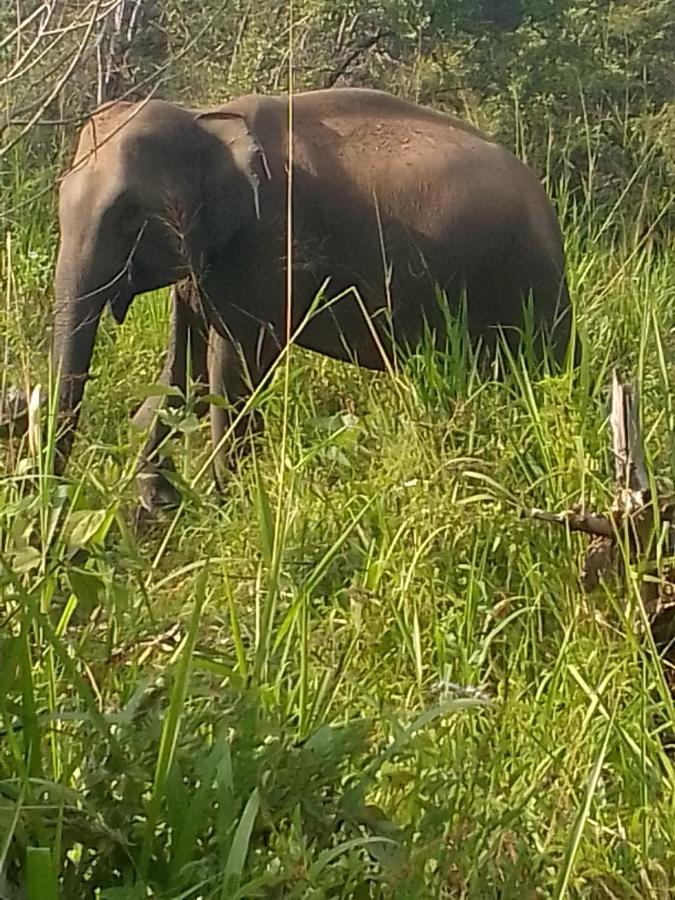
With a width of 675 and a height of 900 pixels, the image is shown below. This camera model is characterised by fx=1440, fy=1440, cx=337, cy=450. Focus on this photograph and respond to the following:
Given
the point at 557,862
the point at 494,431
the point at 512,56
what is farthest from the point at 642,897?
the point at 512,56

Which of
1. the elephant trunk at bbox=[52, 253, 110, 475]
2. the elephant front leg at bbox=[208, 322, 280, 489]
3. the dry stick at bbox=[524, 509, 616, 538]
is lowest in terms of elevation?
the elephant front leg at bbox=[208, 322, 280, 489]

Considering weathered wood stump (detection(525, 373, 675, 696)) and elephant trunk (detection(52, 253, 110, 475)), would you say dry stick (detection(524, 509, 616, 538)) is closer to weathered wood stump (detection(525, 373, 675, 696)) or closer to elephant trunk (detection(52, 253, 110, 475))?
weathered wood stump (detection(525, 373, 675, 696))

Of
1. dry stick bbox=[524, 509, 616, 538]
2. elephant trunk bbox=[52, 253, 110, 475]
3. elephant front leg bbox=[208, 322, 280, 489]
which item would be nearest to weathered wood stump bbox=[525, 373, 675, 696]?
dry stick bbox=[524, 509, 616, 538]

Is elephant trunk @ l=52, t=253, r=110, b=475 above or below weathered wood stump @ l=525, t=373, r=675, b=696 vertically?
below

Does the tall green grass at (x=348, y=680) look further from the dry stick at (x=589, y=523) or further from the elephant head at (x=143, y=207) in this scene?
the elephant head at (x=143, y=207)

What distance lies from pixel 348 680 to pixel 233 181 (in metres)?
1.71

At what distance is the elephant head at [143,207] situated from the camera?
292cm

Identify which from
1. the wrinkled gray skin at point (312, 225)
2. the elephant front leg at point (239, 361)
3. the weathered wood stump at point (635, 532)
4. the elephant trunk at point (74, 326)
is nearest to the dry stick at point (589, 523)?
the weathered wood stump at point (635, 532)

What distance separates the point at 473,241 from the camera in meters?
3.31

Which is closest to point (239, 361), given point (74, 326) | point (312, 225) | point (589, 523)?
point (312, 225)

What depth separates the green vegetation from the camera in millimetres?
1137

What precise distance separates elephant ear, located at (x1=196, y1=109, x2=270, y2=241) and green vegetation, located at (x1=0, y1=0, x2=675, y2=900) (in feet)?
1.31

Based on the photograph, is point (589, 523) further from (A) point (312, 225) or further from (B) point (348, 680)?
(A) point (312, 225)

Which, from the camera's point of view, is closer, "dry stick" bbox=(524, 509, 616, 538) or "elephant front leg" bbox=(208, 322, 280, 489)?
"dry stick" bbox=(524, 509, 616, 538)
